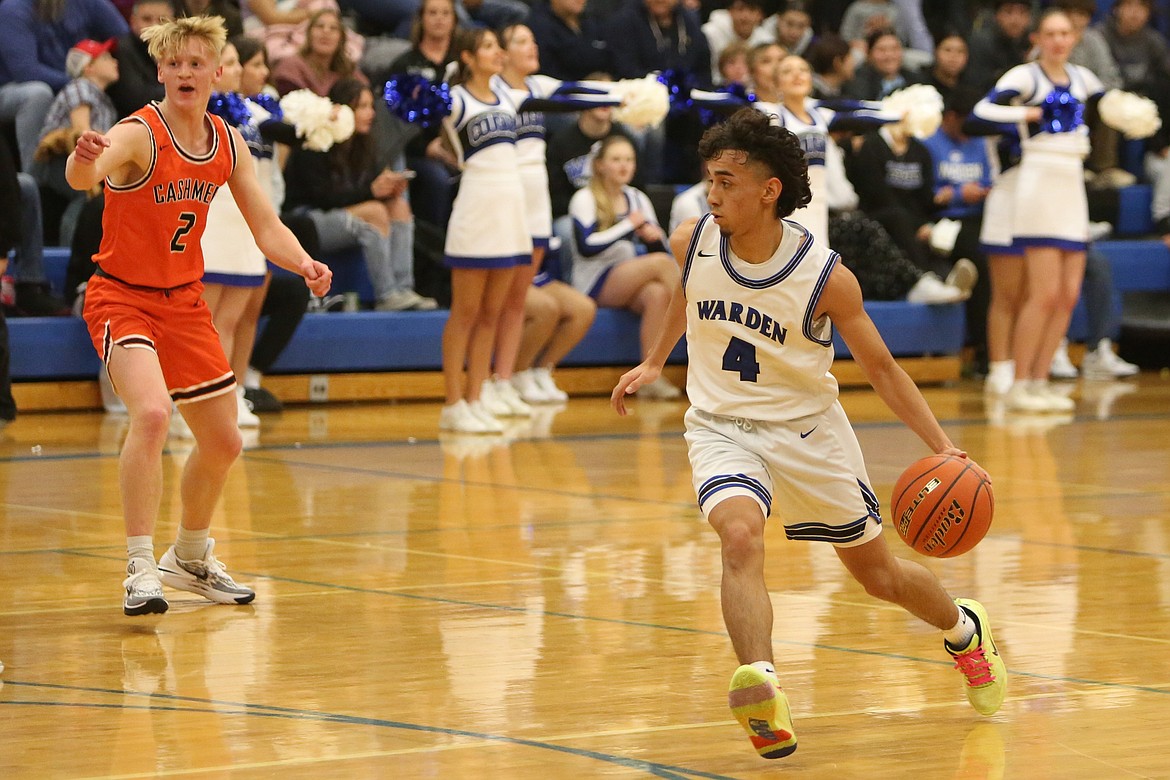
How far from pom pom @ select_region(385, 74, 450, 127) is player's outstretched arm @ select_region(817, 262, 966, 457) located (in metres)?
6.19

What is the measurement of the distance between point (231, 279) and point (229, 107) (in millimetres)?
906

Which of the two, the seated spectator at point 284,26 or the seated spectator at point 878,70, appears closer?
the seated spectator at point 284,26

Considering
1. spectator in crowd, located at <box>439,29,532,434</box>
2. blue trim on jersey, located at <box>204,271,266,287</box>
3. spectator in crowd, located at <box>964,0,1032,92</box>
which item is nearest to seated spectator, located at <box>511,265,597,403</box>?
spectator in crowd, located at <box>439,29,532,434</box>

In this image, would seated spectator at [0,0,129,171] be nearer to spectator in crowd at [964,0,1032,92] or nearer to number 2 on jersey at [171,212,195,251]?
number 2 on jersey at [171,212,195,251]

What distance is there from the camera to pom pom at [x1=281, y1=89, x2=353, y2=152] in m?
11.2

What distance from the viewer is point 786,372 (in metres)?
4.49

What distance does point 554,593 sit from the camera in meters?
6.09

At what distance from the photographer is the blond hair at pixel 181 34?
223 inches

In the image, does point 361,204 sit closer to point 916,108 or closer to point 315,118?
point 315,118

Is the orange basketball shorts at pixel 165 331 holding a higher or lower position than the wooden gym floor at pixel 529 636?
higher

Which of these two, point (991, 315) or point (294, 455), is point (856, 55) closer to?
point (991, 315)

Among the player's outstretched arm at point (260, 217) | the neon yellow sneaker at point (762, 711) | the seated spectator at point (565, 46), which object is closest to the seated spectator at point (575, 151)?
the seated spectator at point (565, 46)

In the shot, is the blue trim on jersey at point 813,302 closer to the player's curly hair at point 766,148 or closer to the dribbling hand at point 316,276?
the player's curly hair at point 766,148

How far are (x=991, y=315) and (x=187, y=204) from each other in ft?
26.0
